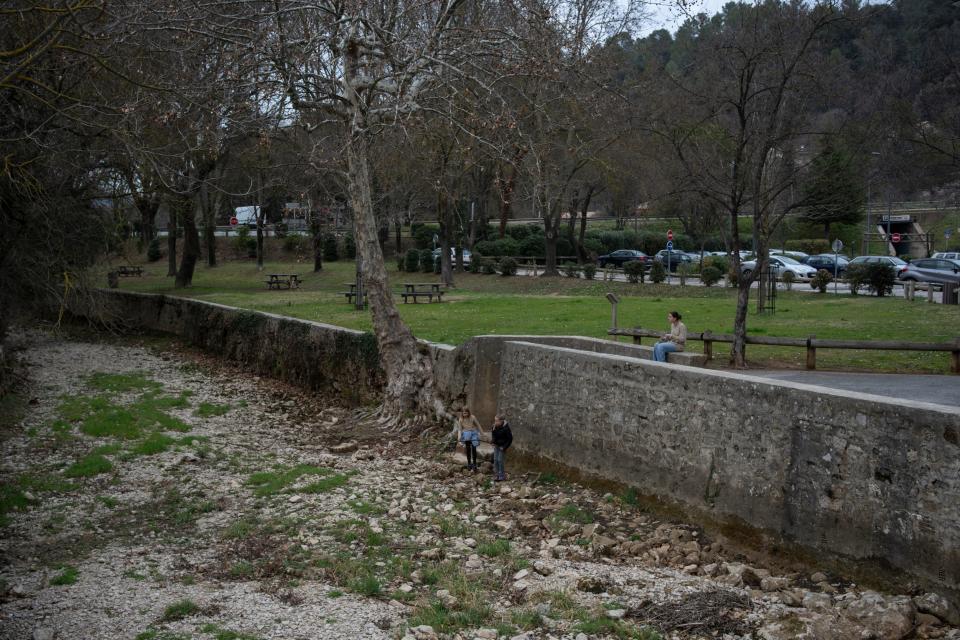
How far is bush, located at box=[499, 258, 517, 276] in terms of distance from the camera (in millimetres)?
43219

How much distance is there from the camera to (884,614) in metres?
8.30

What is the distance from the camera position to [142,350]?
29.7m

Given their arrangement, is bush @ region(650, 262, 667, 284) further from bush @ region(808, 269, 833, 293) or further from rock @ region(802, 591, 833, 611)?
rock @ region(802, 591, 833, 611)

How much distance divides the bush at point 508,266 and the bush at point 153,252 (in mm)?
28795

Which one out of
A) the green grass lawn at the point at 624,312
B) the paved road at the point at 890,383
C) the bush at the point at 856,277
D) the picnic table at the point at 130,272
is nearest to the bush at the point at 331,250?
the picnic table at the point at 130,272

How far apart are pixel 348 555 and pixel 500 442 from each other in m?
4.11

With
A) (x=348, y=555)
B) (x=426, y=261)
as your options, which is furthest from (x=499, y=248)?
(x=348, y=555)

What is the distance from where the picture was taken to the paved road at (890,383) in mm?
13930

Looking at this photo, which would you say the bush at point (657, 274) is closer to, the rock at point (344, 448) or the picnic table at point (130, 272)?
the rock at point (344, 448)

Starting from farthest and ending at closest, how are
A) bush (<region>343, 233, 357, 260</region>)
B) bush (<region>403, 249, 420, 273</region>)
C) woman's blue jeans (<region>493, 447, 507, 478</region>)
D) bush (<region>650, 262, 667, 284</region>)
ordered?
bush (<region>343, 233, 357, 260</region>) → bush (<region>403, 249, 420, 273</region>) → bush (<region>650, 262, 667, 284</region>) → woman's blue jeans (<region>493, 447, 507, 478</region>)

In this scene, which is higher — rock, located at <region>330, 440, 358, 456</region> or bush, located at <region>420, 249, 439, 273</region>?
bush, located at <region>420, 249, 439, 273</region>

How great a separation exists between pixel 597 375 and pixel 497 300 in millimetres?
19684

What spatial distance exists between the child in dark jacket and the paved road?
4662 mm

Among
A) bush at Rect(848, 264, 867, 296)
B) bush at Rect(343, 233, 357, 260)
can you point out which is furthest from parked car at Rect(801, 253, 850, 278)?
bush at Rect(343, 233, 357, 260)
